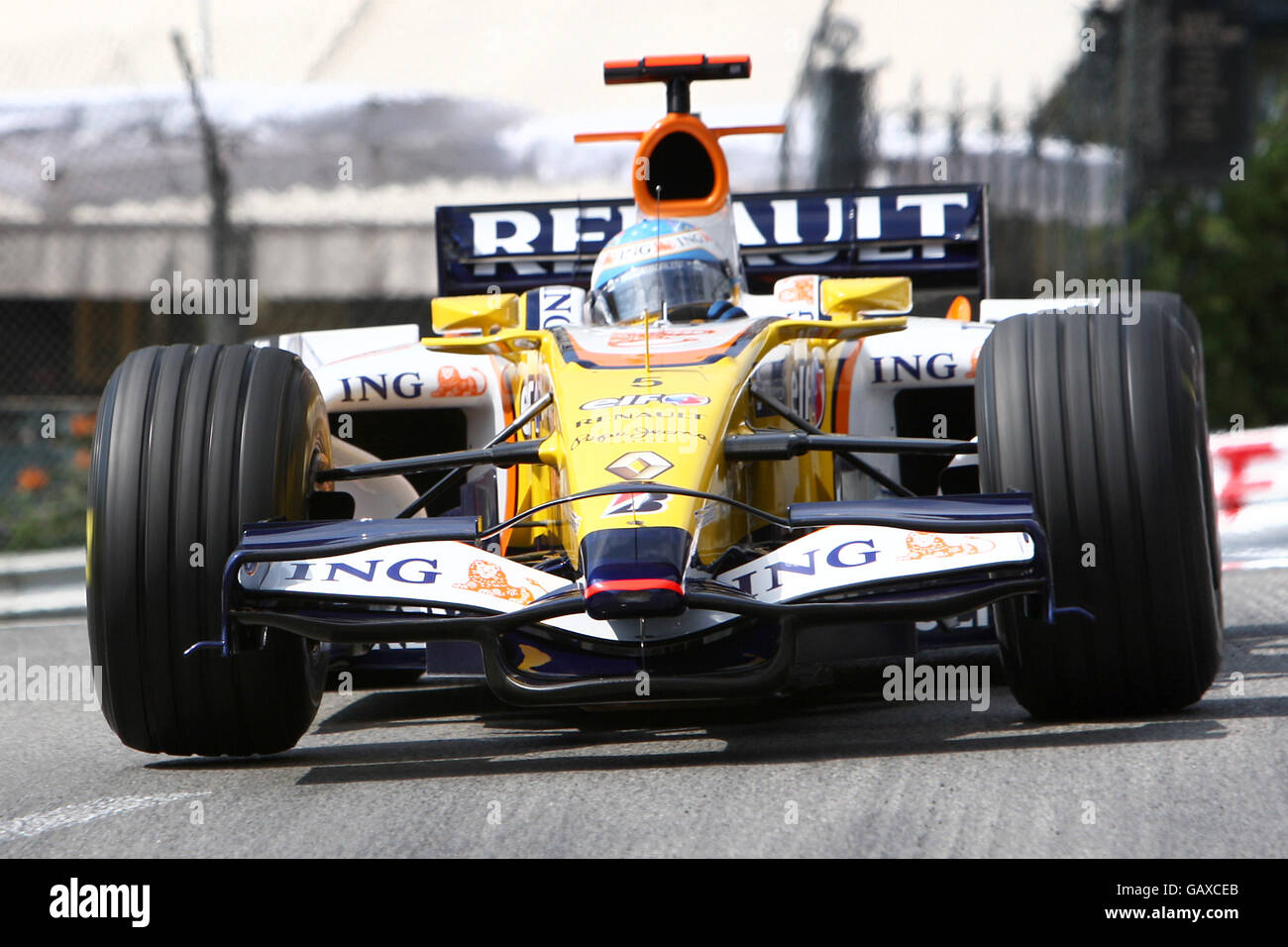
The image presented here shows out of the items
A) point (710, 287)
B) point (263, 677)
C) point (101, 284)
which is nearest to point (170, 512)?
point (263, 677)

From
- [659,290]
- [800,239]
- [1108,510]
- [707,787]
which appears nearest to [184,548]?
[707,787]

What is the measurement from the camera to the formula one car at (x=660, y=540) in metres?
4.18

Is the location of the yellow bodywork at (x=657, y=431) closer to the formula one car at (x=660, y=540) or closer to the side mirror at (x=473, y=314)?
the formula one car at (x=660, y=540)

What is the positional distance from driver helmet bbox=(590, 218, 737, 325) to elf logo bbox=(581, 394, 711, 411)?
112 cm

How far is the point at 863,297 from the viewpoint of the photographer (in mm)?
5660

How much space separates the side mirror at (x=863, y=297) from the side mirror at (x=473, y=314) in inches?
43.0

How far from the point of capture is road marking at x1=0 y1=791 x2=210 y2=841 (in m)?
3.97

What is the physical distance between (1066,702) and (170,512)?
2.28 m

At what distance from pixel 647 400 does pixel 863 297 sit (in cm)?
121

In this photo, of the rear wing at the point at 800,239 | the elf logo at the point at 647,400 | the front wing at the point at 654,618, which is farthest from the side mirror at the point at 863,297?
the rear wing at the point at 800,239

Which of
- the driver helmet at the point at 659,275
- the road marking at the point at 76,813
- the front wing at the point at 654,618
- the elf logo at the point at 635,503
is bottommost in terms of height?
the road marking at the point at 76,813

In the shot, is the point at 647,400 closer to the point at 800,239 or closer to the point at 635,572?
the point at 635,572

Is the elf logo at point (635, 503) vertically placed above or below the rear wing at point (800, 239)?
below
